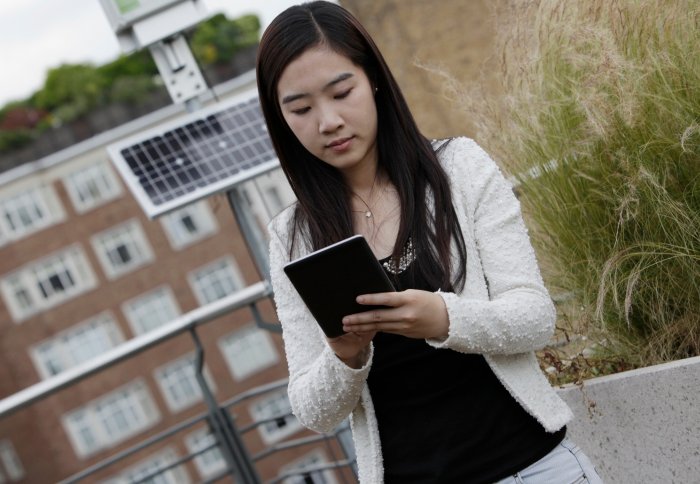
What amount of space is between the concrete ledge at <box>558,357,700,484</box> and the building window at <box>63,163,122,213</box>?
41.7 metres

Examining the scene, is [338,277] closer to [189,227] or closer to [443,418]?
[443,418]

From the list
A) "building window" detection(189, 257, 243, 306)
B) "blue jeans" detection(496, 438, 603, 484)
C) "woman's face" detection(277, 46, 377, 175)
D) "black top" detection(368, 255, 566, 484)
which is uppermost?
"woman's face" detection(277, 46, 377, 175)

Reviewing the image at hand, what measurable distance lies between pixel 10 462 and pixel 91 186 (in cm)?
1131

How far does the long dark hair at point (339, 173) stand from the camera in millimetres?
1471

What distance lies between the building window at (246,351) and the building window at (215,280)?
187 cm

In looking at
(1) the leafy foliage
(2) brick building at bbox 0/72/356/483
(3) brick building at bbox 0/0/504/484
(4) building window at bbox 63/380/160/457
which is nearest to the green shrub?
(1) the leafy foliage

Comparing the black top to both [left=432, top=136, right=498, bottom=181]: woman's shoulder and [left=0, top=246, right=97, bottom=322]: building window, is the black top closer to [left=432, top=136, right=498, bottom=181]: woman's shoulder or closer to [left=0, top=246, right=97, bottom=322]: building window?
[left=432, top=136, right=498, bottom=181]: woman's shoulder

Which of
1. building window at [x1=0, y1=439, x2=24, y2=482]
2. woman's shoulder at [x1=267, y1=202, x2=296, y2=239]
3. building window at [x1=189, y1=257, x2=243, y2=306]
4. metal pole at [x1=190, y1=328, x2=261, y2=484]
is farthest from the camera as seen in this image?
building window at [x1=189, y1=257, x2=243, y2=306]

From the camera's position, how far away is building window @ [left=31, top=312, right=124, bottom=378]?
4294 cm

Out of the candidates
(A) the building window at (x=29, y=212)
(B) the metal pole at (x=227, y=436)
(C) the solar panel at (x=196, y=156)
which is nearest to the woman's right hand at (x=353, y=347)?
(C) the solar panel at (x=196, y=156)

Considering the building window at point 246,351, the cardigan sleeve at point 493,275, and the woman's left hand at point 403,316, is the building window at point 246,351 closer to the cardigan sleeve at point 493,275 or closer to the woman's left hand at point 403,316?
the cardigan sleeve at point 493,275

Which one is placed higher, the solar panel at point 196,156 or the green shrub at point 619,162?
the solar panel at point 196,156

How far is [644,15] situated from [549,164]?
326 millimetres

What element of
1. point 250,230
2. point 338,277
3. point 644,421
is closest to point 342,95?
point 338,277
